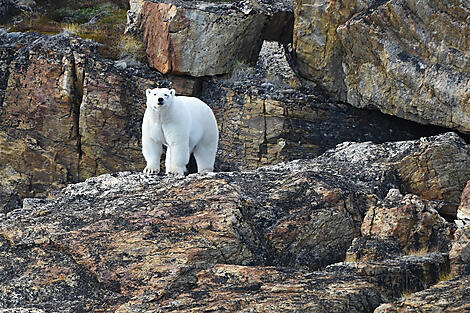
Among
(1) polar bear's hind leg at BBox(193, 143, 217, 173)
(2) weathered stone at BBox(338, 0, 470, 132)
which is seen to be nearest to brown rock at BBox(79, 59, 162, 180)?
(2) weathered stone at BBox(338, 0, 470, 132)

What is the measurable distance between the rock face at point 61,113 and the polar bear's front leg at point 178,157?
833 cm

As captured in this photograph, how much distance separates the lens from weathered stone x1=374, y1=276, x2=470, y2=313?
736cm

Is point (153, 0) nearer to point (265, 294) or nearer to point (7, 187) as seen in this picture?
point (7, 187)

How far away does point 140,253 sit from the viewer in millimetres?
9477

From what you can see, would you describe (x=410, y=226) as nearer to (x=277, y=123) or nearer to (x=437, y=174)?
(x=437, y=174)

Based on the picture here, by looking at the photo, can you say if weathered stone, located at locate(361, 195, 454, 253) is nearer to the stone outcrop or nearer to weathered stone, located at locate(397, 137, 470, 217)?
weathered stone, located at locate(397, 137, 470, 217)

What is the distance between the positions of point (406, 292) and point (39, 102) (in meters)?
15.5

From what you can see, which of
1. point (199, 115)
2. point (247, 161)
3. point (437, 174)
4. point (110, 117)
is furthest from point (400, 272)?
point (110, 117)

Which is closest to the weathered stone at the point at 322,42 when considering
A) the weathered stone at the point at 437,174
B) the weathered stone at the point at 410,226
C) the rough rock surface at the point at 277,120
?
the rough rock surface at the point at 277,120

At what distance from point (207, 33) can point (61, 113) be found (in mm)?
4936

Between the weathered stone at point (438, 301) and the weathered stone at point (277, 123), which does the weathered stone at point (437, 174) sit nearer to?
the weathered stone at point (438, 301)

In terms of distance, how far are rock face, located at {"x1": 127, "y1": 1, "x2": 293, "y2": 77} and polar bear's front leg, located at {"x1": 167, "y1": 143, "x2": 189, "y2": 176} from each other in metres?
8.04

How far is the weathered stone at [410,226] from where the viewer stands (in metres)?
9.84

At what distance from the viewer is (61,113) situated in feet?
71.1
